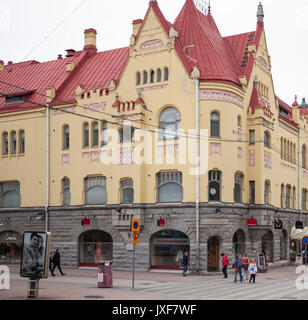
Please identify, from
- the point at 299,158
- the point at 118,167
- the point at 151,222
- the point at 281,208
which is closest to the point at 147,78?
the point at 118,167

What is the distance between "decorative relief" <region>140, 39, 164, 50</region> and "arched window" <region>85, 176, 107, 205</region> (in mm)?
9939

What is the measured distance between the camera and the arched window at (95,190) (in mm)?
42844

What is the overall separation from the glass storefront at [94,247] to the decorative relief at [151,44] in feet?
44.9

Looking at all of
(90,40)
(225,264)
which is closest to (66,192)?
(90,40)

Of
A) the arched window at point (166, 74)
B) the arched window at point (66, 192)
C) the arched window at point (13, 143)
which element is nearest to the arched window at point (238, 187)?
the arched window at point (166, 74)

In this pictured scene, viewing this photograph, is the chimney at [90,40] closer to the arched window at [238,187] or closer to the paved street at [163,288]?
the arched window at [238,187]

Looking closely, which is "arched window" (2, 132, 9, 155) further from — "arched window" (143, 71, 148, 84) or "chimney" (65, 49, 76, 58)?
"arched window" (143, 71, 148, 84)

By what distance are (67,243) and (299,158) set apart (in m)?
23.6

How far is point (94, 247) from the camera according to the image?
4291 cm

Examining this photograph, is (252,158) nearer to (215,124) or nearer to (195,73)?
(215,124)

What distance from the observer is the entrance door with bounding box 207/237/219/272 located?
38.3 meters

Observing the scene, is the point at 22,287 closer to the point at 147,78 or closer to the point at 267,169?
the point at 147,78

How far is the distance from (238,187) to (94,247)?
1140 cm

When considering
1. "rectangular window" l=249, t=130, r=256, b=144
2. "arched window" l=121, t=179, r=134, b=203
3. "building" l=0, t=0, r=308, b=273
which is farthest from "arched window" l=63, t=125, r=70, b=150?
"rectangular window" l=249, t=130, r=256, b=144
